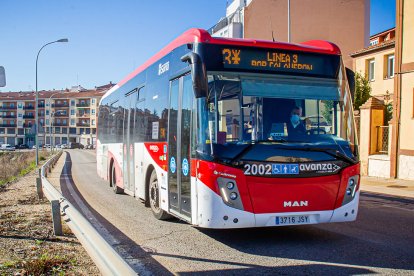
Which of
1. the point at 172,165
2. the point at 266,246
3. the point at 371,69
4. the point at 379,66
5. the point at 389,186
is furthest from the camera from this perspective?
the point at 371,69

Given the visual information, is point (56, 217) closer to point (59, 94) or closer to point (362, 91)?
point (362, 91)

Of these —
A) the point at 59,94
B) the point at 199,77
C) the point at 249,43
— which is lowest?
the point at 199,77

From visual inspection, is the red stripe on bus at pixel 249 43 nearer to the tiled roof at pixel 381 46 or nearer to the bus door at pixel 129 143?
the bus door at pixel 129 143

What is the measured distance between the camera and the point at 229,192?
6832 millimetres

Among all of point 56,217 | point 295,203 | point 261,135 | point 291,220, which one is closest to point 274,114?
point 261,135

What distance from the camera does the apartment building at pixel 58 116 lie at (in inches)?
5408

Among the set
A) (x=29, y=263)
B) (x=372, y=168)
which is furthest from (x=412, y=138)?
(x=29, y=263)

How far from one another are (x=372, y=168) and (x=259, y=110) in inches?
693

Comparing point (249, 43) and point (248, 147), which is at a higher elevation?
point (249, 43)

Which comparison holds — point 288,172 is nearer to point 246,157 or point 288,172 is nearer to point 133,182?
point 246,157

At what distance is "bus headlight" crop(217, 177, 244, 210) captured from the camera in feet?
22.4

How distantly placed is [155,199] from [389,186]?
12199 mm

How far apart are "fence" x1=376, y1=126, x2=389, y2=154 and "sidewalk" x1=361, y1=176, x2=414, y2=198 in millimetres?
1881

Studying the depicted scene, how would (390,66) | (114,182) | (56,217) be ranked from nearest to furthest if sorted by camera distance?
(56,217), (114,182), (390,66)
